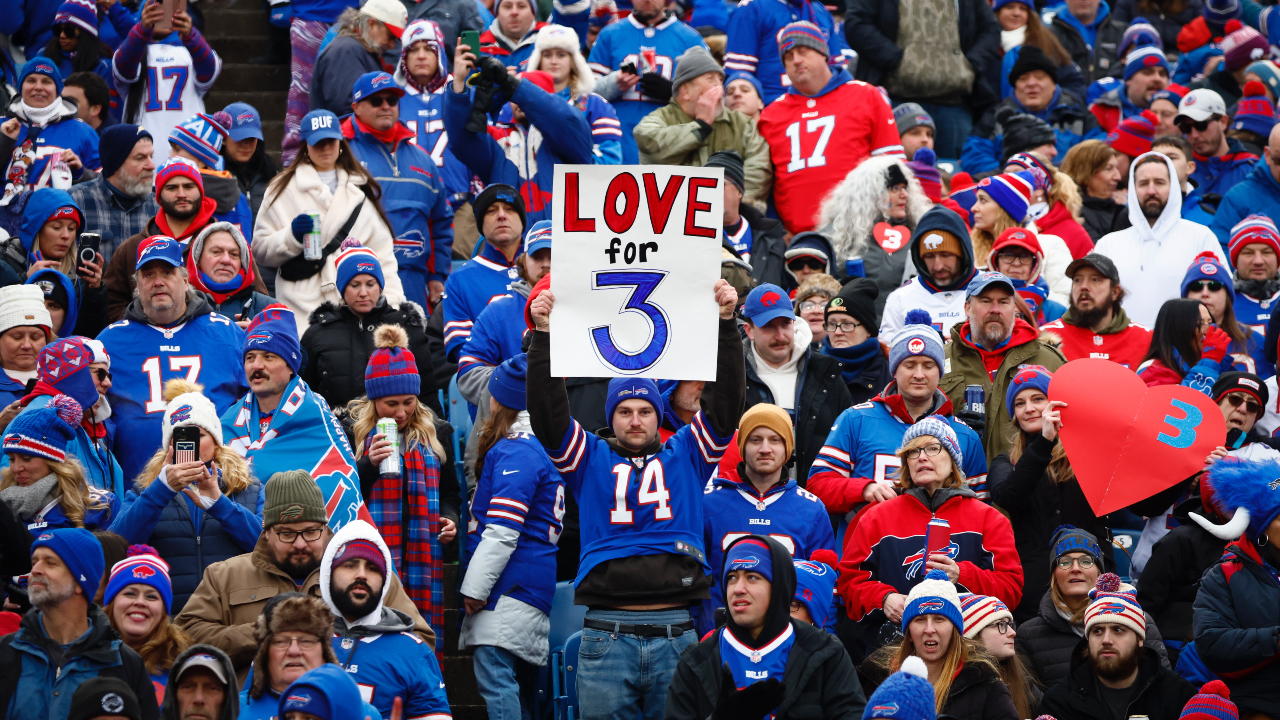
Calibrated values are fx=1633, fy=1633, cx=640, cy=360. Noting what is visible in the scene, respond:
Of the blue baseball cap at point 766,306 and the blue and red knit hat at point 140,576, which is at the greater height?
the blue baseball cap at point 766,306

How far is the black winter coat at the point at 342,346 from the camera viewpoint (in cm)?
921

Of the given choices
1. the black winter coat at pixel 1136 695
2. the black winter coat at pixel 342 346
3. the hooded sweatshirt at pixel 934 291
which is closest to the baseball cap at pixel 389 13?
the black winter coat at pixel 342 346

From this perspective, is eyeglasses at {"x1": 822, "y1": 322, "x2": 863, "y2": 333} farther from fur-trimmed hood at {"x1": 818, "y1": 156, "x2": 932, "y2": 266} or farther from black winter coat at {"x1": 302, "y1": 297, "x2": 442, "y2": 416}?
black winter coat at {"x1": 302, "y1": 297, "x2": 442, "y2": 416}

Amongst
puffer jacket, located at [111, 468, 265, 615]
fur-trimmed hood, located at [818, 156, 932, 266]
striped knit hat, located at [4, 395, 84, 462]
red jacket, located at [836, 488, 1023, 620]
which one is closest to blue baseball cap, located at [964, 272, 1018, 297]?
red jacket, located at [836, 488, 1023, 620]

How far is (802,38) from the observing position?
1177 centimetres

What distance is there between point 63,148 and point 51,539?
5.54 meters

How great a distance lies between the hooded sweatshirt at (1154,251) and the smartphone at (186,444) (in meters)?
6.14

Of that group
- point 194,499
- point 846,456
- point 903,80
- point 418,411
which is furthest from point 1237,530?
point 903,80

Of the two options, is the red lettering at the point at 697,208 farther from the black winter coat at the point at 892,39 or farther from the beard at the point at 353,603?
the black winter coat at the point at 892,39

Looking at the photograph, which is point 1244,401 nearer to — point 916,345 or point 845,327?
point 916,345

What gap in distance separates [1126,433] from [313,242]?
4949mm

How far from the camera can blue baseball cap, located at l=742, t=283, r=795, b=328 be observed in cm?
891

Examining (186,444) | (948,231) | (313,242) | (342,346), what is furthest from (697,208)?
(313,242)

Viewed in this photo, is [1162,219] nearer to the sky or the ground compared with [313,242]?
nearer to the sky
